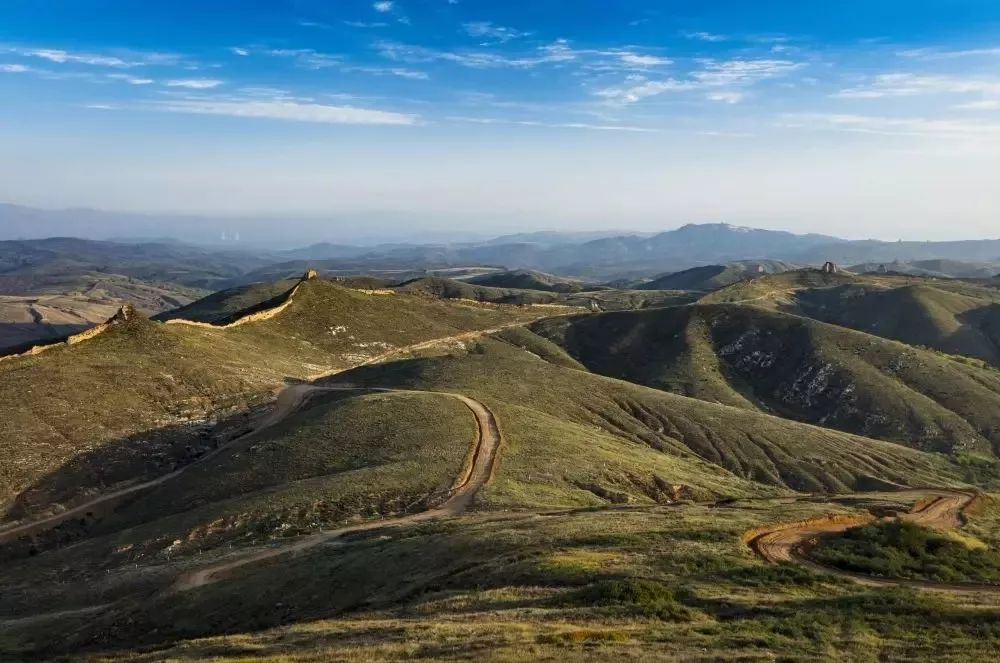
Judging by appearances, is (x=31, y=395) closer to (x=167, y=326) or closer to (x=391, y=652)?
(x=167, y=326)

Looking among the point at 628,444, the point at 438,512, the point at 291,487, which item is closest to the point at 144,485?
the point at 291,487

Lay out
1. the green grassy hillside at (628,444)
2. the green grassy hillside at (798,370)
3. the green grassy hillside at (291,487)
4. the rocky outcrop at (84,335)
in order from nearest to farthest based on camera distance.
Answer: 1. the green grassy hillside at (291,487)
2. the green grassy hillside at (628,444)
3. the rocky outcrop at (84,335)
4. the green grassy hillside at (798,370)

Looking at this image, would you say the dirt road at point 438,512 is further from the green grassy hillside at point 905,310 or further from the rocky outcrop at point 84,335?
the green grassy hillside at point 905,310

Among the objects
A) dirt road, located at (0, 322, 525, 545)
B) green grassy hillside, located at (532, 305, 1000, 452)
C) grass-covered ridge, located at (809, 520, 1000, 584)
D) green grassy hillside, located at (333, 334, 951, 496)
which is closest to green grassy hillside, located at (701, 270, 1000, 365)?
green grassy hillside, located at (532, 305, 1000, 452)

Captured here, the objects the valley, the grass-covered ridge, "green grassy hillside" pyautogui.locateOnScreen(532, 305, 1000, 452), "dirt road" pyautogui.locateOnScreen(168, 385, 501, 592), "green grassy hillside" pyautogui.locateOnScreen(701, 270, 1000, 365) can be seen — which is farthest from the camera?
"green grassy hillside" pyautogui.locateOnScreen(701, 270, 1000, 365)

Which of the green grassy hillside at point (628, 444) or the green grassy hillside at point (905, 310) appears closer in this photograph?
the green grassy hillside at point (628, 444)

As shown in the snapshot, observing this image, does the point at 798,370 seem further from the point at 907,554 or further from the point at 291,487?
the point at 291,487

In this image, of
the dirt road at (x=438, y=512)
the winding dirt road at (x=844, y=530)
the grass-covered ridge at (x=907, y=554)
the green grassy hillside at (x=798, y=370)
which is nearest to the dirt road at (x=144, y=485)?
the dirt road at (x=438, y=512)

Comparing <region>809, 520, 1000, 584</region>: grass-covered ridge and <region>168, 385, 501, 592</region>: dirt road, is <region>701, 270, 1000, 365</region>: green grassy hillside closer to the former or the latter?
<region>168, 385, 501, 592</region>: dirt road
